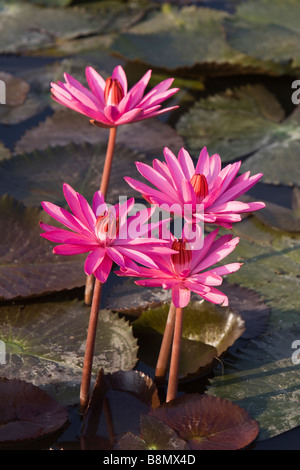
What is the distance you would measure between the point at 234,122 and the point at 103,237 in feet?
6.02

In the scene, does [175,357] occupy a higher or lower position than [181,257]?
lower

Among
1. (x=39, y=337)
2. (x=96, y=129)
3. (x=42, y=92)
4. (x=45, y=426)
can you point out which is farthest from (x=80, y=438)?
(x=42, y=92)

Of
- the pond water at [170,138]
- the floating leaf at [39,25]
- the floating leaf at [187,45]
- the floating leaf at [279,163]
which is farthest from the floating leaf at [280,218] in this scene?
the floating leaf at [39,25]

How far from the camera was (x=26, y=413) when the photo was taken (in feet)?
5.22

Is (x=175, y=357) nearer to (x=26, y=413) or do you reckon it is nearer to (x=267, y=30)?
(x=26, y=413)

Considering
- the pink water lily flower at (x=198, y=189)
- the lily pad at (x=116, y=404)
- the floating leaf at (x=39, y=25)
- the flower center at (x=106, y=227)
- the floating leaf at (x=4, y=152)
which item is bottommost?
the lily pad at (x=116, y=404)

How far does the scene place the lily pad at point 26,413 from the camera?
1.55m

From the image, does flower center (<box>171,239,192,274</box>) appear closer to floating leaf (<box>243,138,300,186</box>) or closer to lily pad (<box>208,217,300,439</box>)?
lily pad (<box>208,217,300,439</box>)

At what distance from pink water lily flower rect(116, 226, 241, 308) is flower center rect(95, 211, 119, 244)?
0.08m

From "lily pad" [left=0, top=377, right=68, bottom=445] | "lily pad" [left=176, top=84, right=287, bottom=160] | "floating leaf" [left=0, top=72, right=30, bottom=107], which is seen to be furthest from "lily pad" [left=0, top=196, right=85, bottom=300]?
"floating leaf" [left=0, top=72, right=30, bottom=107]

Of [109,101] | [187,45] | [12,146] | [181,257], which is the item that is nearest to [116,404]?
[181,257]

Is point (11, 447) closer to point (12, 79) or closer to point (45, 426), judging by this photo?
point (45, 426)

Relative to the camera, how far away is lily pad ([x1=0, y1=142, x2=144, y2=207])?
2.48 m

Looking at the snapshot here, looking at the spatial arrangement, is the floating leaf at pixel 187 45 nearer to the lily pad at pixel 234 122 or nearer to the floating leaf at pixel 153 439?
the lily pad at pixel 234 122
